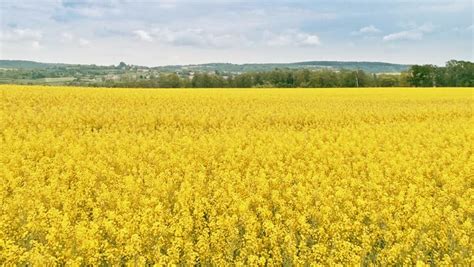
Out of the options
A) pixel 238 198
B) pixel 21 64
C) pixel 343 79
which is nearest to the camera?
pixel 238 198

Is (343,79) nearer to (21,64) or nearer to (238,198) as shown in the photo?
(238,198)

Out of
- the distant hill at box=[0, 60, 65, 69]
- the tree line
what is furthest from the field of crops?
the distant hill at box=[0, 60, 65, 69]

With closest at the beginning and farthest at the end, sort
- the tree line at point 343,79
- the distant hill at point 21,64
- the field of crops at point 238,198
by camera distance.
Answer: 1. the field of crops at point 238,198
2. the tree line at point 343,79
3. the distant hill at point 21,64

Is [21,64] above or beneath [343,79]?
above

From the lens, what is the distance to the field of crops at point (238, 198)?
18.7ft

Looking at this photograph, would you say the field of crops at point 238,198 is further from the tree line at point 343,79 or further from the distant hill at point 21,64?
the distant hill at point 21,64

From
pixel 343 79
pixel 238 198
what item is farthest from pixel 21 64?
pixel 238 198

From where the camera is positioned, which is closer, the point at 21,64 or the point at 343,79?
the point at 343,79

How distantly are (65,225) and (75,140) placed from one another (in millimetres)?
7673

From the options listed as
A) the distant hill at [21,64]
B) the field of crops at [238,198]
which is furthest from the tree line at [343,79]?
the distant hill at [21,64]

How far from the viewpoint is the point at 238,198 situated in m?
7.54

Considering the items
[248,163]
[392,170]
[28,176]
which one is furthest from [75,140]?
[392,170]

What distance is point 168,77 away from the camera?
64375 millimetres

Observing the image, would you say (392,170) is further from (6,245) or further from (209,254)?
(6,245)
